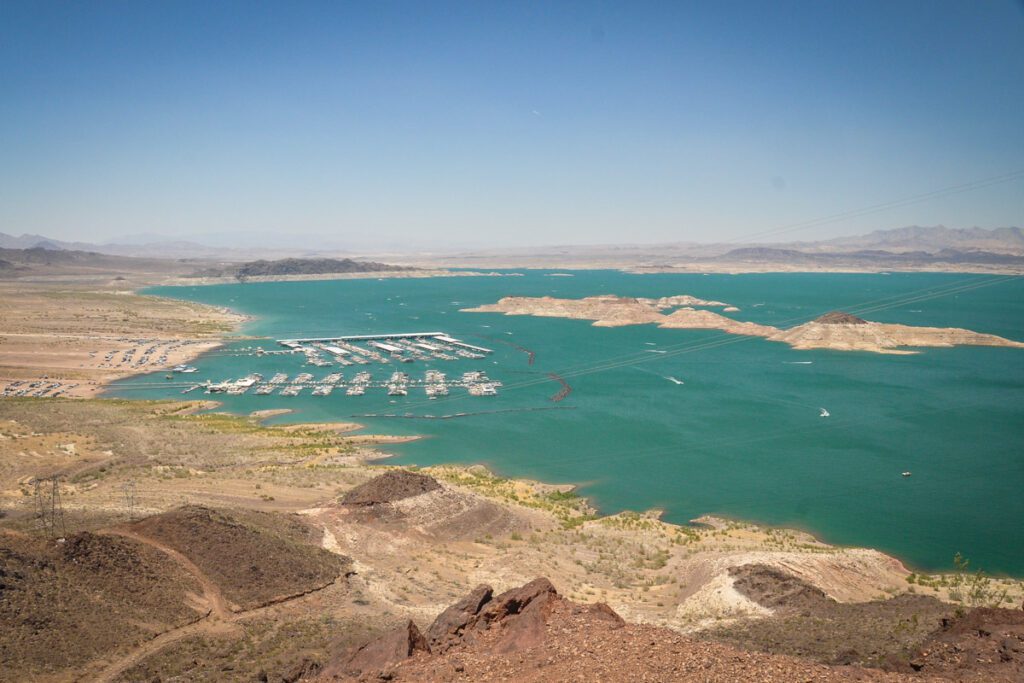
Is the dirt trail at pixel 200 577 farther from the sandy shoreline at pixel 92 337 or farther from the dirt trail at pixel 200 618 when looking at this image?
the sandy shoreline at pixel 92 337

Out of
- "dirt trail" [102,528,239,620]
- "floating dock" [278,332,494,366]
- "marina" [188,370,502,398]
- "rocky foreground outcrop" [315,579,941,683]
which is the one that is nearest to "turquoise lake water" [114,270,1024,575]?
"marina" [188,370,502,398]

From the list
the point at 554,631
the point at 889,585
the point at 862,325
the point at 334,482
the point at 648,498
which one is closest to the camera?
the point at 554,631

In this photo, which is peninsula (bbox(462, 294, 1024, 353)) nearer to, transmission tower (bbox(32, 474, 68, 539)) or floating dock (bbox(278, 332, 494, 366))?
floating dock (bbox(278, 332, 494, 366))

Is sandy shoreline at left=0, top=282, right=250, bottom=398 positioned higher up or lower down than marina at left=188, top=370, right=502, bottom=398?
higher up

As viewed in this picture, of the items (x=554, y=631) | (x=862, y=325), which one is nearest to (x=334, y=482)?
(x=554, y=631)

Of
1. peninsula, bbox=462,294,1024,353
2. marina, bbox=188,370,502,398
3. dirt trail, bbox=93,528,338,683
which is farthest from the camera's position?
peninsula, bbox=462,294,1024,353

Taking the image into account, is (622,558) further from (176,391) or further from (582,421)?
(176,391)
